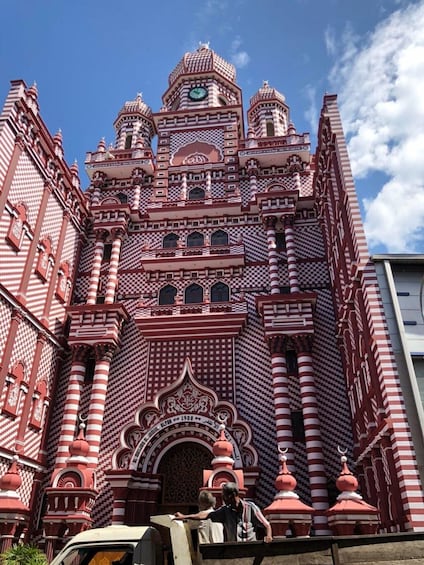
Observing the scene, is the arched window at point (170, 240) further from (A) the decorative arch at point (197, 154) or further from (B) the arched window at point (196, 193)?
(A) the decorative arch at point (197, 154)

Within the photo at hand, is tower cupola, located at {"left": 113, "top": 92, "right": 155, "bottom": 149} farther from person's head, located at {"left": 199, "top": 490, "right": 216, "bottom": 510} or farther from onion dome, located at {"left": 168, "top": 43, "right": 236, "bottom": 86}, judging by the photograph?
person's head, located at {"left": 199, "top": 490, "right": 216, "bottom": 510}

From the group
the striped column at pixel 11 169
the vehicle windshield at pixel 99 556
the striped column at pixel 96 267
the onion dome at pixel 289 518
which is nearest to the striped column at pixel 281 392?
the onion dome at pixel 289 518

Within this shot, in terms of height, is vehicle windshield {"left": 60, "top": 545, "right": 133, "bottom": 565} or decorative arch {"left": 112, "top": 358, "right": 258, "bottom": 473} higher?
decorative arch {"left": 112, "top": 358, "right": 258, "bottom": 473}

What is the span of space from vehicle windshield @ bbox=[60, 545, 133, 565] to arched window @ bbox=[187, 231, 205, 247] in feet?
55.9

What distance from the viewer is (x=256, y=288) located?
20.1 meters

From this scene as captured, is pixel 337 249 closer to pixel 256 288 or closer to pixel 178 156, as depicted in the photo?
pixel 256 288

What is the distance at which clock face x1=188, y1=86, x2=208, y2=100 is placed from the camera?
28438 millimetres

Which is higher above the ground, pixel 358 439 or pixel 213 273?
pixel 213 273

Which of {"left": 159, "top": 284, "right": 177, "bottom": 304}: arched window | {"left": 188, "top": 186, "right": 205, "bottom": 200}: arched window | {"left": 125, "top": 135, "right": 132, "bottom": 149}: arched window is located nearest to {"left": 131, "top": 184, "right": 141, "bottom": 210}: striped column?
{"left": 188, "top": 186, "right": 205, "bottom": 200}: arched window

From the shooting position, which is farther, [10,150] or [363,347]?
[10,150]

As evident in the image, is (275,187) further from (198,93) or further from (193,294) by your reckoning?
(198,93)

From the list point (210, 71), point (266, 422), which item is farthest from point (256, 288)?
point (210, 71)

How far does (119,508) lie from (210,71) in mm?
25152

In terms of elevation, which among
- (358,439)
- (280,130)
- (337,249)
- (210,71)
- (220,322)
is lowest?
(358,439)
